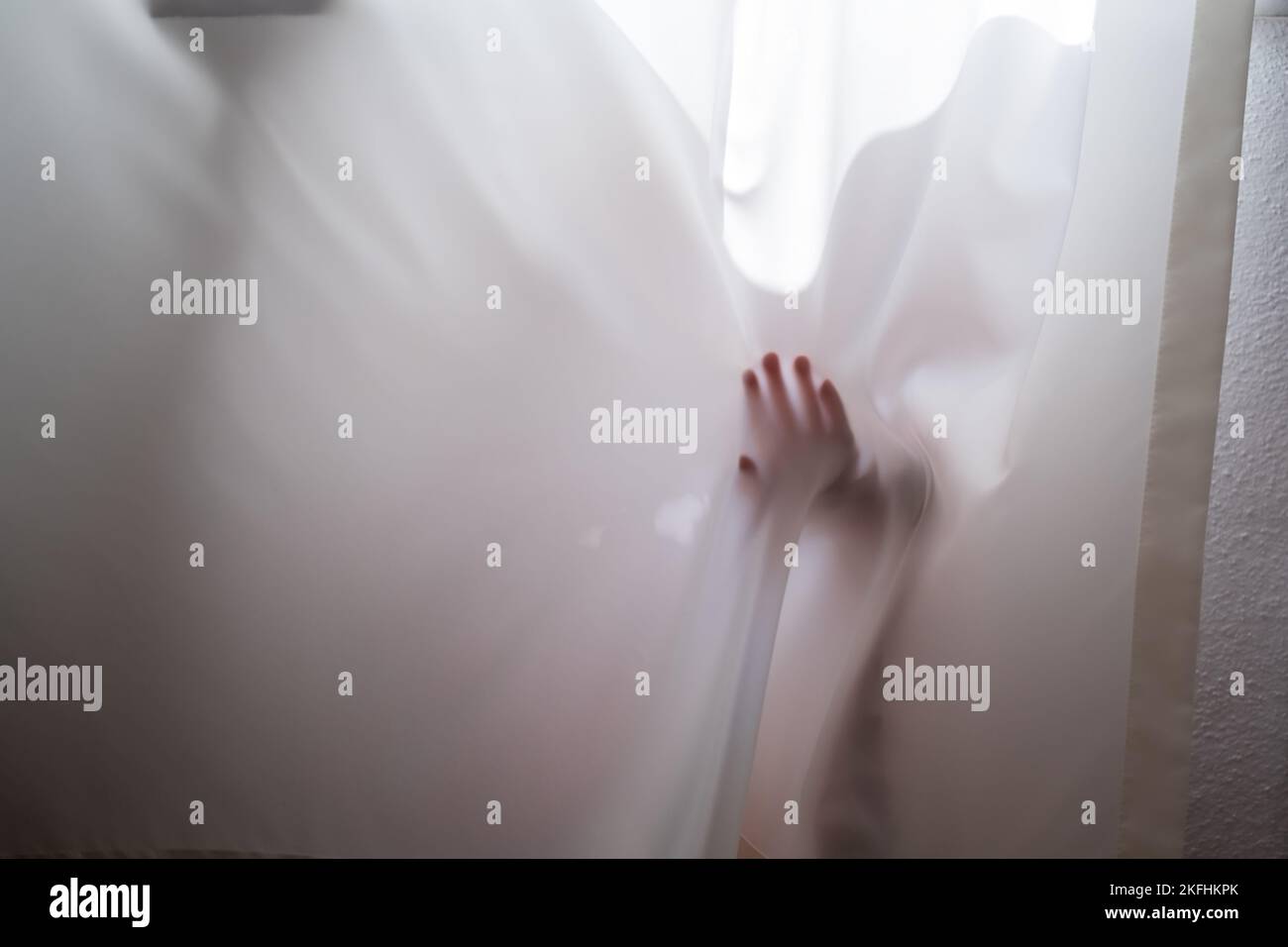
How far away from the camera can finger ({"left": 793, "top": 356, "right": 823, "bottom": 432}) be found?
27.3 inches

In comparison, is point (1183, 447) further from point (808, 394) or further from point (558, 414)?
point (558, 414)

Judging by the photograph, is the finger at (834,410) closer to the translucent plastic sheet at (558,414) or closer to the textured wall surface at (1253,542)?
the translucent plastic sheet at (558,414)

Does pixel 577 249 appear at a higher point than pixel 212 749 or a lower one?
higher

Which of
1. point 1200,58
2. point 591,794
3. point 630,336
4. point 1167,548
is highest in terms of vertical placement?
point 1200,58

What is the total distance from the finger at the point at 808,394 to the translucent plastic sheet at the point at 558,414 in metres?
0.03

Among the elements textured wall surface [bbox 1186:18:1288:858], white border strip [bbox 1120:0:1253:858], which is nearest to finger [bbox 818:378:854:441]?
white border strip [bbox 1120:0:1253:858]

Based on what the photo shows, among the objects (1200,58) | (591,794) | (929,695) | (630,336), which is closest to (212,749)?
(591,794)

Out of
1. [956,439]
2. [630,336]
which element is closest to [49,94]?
[630,336]

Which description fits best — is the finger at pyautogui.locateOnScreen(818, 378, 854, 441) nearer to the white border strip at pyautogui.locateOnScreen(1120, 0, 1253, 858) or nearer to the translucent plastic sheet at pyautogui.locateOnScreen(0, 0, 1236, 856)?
the translucent plastic sheet at pyautogui.locateOnScreen(0, 0, 1236, 856)

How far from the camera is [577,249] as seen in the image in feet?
2.38

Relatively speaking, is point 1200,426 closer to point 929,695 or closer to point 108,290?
point 929,695

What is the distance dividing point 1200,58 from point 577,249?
1.68 ft

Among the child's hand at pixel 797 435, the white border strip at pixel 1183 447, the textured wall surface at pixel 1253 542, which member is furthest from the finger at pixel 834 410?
the textured wall surface at pixel 1253 542

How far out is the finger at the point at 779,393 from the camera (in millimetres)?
697
